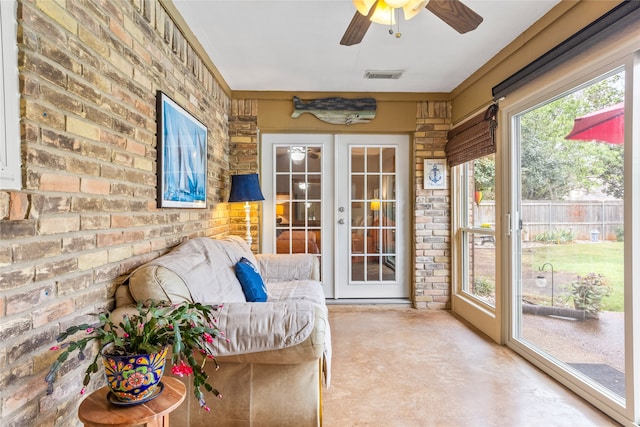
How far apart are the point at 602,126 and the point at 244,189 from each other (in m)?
2.77

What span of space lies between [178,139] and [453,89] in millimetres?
2929

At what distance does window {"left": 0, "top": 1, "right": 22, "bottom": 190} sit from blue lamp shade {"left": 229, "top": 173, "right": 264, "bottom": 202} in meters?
2.39

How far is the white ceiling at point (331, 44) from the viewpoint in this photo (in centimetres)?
230

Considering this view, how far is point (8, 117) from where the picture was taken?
106cm

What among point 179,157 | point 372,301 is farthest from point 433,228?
point 179,157

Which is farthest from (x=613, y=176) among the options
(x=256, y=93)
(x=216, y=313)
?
(x=256, y=93)

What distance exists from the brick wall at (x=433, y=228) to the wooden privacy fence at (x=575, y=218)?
1304mm

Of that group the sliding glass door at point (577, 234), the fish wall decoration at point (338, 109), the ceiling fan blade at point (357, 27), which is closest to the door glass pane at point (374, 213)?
the fish wall decoration at point (338, 109)

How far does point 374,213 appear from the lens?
13.7 feet

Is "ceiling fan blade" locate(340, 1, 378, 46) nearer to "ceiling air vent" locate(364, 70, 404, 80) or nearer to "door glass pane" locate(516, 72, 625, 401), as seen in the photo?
"ceiling air vent" locate(364, 70, 404, 80)

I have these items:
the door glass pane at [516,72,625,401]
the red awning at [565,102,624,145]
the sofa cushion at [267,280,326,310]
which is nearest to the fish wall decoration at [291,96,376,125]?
A: the door glass pane at [516,72,625,401]

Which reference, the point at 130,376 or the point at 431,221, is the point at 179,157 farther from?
the point at 431,221

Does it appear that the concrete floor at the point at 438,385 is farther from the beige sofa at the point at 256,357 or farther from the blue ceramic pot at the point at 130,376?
the blue ceramic pot at the point at 130,376

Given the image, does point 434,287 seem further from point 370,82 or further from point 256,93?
point 256,93
